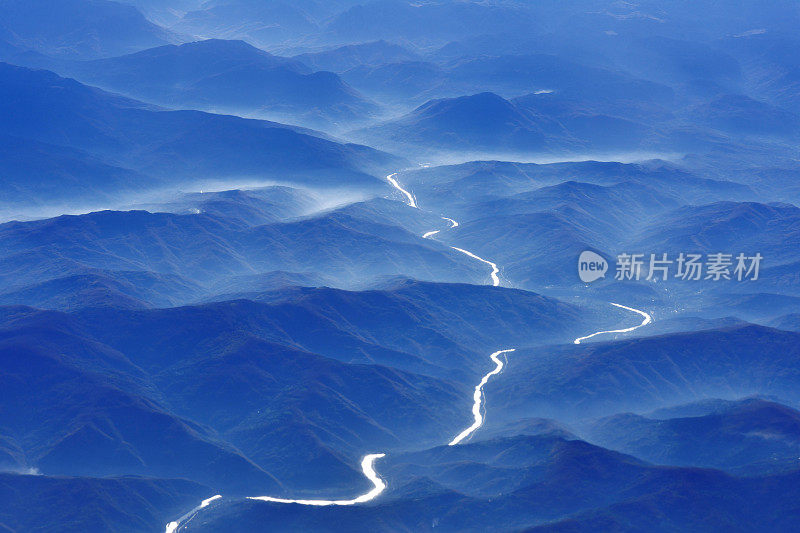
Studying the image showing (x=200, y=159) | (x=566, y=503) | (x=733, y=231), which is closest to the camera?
(x=566, y=503)

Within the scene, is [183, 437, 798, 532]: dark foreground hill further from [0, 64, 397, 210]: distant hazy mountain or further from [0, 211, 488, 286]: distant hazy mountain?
[0, 64, 397, 210]: distant hazy mountain

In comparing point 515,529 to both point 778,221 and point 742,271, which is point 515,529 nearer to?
point 742,271

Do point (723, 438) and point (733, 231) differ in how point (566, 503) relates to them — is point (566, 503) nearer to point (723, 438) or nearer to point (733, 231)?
point (723, 438)

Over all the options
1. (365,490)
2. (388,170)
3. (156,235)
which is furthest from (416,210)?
(365,490)

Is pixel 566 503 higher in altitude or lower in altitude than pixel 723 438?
lower

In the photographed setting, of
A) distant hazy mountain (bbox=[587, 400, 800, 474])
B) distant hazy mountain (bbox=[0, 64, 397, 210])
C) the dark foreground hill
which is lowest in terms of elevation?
the dark foreground hill

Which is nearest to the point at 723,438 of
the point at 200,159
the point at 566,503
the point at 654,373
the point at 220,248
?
the point at 566,503

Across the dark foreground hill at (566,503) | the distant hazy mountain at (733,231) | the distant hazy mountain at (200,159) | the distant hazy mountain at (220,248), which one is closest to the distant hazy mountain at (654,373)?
A: the dark foreground hill at (566,503)

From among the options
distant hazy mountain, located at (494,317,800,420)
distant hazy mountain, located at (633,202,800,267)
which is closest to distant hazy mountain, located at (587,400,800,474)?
distant hazy mountain, located at (494,317,800,420)

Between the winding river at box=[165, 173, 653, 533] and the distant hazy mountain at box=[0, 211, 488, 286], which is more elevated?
the distant hazy mountain at box=[0, 211, 488, 286]

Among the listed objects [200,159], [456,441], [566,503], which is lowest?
[566,503]

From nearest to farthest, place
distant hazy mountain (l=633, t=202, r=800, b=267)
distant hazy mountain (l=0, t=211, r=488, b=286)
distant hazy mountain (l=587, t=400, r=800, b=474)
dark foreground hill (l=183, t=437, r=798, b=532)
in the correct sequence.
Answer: dark foreground hill (l=183, t=437, r=798, b=532) < distant hazy mountain (l=587, t=400, r=800, b=474) < distant hazy mountain (l=0, t=211, r=488, b=286) < distant hazy mountain (l=633, t=202, r=800, b=267)
